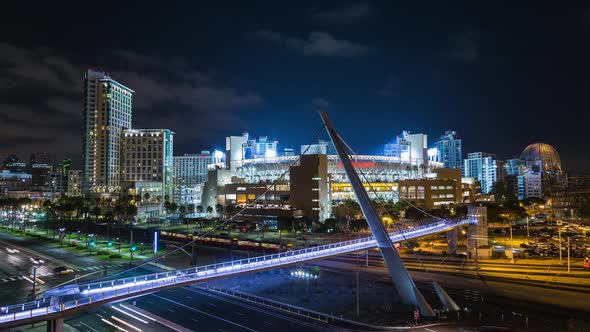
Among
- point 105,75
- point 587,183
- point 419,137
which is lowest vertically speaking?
point 587,183

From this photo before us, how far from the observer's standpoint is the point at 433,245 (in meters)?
67.0

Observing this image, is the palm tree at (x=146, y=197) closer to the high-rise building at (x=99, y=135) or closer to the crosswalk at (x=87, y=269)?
the high-rise building at (x=99, y=135)

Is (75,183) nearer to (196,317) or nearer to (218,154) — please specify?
(218,154)

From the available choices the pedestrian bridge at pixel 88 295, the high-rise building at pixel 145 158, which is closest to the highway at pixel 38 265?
the pedestrian bridge at pixel 88 295

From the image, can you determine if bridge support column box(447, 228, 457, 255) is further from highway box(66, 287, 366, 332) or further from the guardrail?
highway box(66, 287, 366, 332)

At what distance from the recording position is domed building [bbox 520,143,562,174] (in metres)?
184

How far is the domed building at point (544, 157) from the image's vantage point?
184 m

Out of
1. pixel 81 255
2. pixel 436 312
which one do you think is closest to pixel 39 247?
pixel 81 255

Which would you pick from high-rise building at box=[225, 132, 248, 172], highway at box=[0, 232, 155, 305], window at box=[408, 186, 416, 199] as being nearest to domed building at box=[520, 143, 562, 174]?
window at box=[408, 186, 416, 199]

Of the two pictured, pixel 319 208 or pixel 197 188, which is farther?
pixel 197 188

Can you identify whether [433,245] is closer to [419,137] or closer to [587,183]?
[419,137]

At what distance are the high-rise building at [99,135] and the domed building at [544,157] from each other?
197686 millimetres

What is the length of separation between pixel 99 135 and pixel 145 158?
19912 millimetres

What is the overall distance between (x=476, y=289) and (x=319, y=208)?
56343 millimetres
